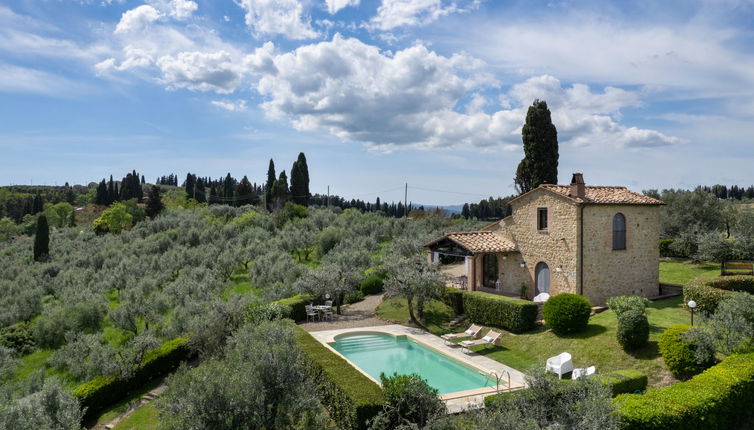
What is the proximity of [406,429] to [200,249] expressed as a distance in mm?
35803

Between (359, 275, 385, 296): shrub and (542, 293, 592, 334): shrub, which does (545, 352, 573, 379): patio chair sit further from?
(359, 275, 385, 296): shrub

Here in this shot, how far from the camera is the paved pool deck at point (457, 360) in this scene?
12.1 metres

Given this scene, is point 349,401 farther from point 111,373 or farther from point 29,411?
point 111,373

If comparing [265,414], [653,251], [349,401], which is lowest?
[349,401]

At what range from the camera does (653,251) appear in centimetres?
2072

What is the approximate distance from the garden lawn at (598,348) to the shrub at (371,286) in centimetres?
1103

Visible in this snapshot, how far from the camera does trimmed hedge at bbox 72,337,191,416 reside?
1509 cm

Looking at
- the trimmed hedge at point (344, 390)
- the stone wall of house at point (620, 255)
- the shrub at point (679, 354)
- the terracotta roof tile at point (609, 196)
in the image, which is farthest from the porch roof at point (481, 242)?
the trimmed hedge at point (344, 390)

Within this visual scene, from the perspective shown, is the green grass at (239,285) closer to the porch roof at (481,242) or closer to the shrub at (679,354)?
the porch roof at (481,242)

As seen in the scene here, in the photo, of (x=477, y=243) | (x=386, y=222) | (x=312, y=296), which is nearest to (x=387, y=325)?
(x=312, y=296)

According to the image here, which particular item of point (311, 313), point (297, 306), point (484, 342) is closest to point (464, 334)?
point (484, 342)

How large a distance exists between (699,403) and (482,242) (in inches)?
593


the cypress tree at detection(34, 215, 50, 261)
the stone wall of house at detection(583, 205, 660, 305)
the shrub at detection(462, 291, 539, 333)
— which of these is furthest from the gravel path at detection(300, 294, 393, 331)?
the cypress tree at detection(34, 215, 50, 261)

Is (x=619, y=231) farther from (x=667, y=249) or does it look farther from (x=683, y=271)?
(x=667, y=249)
